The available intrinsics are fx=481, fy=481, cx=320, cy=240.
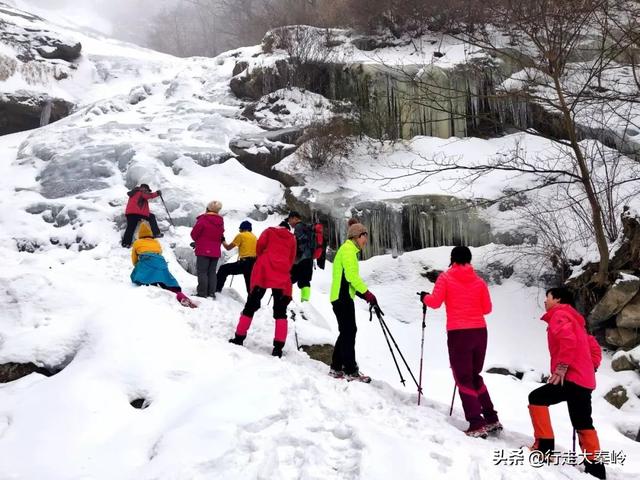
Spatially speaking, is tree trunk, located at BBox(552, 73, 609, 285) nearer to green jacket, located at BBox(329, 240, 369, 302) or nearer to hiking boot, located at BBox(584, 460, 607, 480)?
green jacket, located at BBox(329, 240, 369, 302)

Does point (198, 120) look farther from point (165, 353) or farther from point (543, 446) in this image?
point (543, 446)

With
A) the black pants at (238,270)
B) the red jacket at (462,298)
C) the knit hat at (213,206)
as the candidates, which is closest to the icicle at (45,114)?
the knit hat at (213,206)

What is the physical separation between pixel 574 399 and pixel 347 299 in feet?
7.24

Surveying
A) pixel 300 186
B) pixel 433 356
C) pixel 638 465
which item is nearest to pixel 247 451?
pixel 638 465

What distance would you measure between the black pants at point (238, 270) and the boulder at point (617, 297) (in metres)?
5.98

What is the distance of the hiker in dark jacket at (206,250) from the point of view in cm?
693

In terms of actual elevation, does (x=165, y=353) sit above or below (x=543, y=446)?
above

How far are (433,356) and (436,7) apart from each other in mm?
13930

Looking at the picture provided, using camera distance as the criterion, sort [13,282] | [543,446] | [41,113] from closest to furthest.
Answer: [543,446] < [13,282] < [41,113]

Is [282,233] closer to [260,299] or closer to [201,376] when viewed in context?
[260,299]

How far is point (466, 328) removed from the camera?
4.11m

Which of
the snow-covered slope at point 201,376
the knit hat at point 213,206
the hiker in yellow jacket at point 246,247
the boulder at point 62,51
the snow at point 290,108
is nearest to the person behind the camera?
the snow-covered slope at point 201,376

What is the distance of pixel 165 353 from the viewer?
420cm

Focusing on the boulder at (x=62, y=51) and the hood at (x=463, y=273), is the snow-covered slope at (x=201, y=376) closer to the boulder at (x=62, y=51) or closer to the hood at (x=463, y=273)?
the hood at (x=463, y=273)
